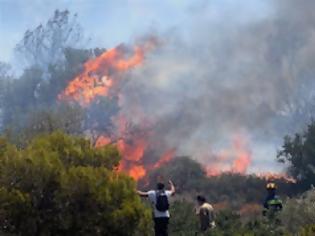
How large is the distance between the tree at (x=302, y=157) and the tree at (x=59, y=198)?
21.7m

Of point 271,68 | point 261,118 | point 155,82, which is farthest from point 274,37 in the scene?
point 155,82

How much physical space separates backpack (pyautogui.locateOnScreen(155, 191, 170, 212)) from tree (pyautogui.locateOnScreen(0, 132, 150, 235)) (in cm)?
35

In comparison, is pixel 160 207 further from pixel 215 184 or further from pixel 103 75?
pixel 103 75

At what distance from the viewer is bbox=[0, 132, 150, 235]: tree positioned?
11.4 metres

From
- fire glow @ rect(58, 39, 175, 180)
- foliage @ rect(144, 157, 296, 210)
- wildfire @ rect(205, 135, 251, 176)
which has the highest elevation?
fire glow @ rect(58, 39, 175, 180)

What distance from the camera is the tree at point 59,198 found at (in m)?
11.4

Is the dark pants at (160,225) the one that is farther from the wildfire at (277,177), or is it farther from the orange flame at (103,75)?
the orange flame at (103,75)

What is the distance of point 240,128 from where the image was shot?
40406 millimetres

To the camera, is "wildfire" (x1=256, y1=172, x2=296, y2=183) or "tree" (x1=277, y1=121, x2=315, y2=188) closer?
"tree" (x1=277, y1=121, x2=315, y2=188)

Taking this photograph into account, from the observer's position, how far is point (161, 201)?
12359 millimetres

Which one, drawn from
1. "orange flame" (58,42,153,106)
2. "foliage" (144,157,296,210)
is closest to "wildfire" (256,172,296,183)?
"foliage" (144,157,296,210)

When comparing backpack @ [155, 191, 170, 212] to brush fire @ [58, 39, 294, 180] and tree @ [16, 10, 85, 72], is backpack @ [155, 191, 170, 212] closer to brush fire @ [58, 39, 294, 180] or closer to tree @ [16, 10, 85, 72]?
brush fire @ [58, 39, 294, 180]

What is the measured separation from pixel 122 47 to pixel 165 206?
36.4m

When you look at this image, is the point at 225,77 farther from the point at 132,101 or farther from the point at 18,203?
the point at 18,203
